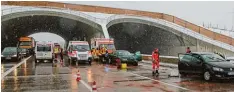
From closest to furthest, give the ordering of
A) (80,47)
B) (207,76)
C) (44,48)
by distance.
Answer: (207,76), (80,47), (44,48)

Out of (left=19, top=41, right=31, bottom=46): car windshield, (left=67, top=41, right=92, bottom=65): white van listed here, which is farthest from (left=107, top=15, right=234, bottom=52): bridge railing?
(left=67, top=41, right=92, bottom=65): white van

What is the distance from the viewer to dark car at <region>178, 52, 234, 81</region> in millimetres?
14570

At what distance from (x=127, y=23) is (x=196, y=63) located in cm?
4047

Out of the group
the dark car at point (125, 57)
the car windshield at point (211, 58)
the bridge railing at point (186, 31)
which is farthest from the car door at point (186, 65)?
the bridge railing at point (186, 31)

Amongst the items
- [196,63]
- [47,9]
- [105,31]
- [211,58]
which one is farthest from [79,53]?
[47,9]

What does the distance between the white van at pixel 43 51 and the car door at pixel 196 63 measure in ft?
67.5

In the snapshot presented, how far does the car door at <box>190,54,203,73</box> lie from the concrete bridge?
103ft

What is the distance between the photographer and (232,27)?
54.5 metres

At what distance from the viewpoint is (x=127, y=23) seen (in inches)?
2218

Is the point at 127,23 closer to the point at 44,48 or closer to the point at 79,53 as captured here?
the point at 44,48

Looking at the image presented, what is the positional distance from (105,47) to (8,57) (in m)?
10.4

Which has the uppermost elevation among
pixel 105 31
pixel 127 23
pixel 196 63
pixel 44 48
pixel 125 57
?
pixel 127 23

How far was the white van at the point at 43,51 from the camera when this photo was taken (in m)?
33.9

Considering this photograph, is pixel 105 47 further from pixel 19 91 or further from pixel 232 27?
pixel 232 27
